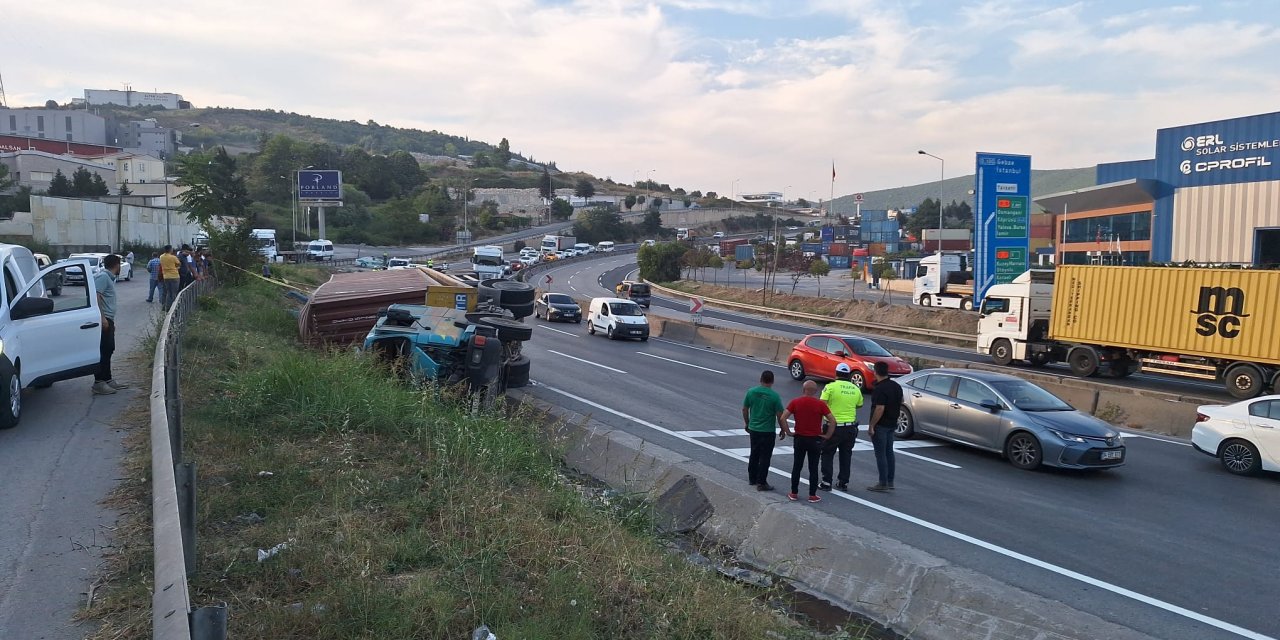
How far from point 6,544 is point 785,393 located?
59.7ft

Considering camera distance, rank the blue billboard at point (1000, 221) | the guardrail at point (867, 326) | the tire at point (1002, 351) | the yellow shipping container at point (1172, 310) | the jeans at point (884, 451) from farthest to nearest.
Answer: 1. the guardrail at point (867, 326)
2. the blue billboard at point (1000, 221)
3. the tire at point (1002, 351)
4. the yellow shipping container at point (1172, 310)
5. the jeans at point (884, 451)

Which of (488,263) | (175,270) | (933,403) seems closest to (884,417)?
(933,403)

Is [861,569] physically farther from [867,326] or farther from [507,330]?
[867,326]

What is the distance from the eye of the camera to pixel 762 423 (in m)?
11.0

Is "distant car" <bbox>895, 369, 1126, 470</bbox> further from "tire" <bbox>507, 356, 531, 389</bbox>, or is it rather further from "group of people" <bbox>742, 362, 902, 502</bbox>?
"tire" <bbox>507, 356, 531, 389</bbox>

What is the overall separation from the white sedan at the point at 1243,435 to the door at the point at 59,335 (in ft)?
51.8

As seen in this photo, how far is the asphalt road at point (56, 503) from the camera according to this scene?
495 cm

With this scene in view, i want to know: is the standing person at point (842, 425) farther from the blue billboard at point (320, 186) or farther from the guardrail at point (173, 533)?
the blue billboard at point (320, 186)

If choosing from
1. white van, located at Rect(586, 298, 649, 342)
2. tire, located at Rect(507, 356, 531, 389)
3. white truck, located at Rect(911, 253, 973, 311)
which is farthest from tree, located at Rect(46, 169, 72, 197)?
tire, located at Rect(507, 356, 531, 389)

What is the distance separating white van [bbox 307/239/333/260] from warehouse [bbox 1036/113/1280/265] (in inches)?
2228

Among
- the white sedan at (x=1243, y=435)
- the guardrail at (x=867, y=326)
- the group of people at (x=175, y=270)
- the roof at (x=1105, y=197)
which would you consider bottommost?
the guardrail at (x=867, y=326)

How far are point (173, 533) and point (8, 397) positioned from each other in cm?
652

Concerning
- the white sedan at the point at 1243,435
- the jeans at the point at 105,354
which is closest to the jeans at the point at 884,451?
the white sedan at the point at 1243,435

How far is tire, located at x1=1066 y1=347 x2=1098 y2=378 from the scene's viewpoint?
25.5 meters
